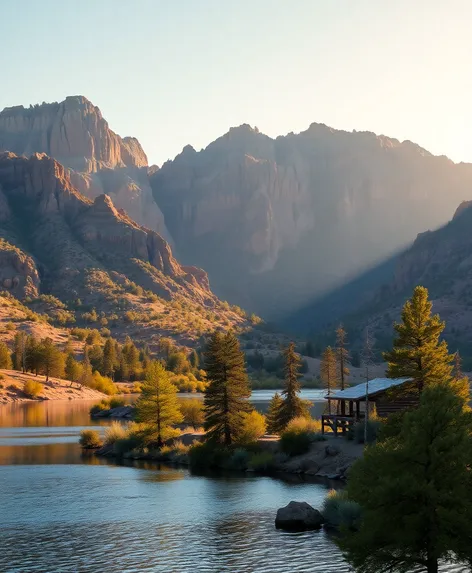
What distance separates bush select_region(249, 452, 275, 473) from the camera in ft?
186

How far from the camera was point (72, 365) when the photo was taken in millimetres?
141500

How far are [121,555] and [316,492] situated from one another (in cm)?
1665

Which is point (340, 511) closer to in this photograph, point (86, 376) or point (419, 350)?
point (419, 350)

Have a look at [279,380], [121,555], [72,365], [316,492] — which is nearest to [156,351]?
[279,380]

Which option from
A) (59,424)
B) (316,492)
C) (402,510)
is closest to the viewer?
(402,510)

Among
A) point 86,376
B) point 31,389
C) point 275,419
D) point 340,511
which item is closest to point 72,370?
point 86,376

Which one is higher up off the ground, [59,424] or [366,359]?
[366,359]

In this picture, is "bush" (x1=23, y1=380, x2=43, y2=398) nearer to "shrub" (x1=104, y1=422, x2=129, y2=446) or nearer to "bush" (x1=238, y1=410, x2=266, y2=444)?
"shrub" (x1=104, y1=422, x2=129, y2=446)

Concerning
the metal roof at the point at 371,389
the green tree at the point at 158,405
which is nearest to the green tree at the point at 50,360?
the green tree at the point at 158,405

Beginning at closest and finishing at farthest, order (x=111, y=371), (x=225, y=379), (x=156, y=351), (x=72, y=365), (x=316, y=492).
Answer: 1. (x=316, y=492)
2. (x=225, y=379)
3. (x=72, y=365)
4. (x=111, y=371)
5. (x=156, y=351)

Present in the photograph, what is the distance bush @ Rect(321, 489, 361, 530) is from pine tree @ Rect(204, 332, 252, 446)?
69.2 feet

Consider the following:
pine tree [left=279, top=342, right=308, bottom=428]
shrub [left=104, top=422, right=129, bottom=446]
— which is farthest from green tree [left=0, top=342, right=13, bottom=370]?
pine tree [left=279, top=342, right=308, bottom=428]

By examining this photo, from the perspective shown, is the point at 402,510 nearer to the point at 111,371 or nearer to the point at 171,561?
the point at 171,561

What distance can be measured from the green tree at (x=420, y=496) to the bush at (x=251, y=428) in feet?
121
